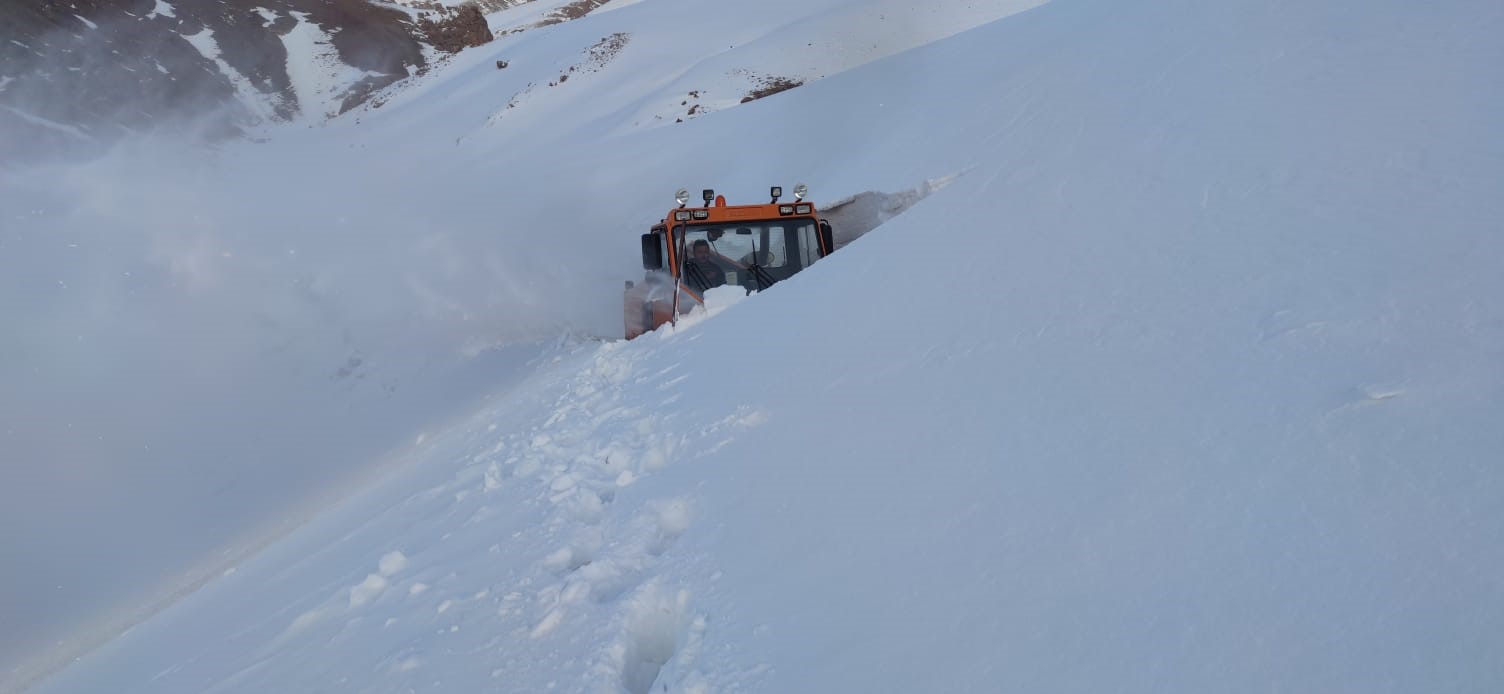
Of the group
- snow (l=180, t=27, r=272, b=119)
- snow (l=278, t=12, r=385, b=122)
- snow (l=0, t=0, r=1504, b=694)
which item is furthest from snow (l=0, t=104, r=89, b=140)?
snow (l=0, t=0, r=1504, b=694)

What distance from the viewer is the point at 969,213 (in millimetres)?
5773

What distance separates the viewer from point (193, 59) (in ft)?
146

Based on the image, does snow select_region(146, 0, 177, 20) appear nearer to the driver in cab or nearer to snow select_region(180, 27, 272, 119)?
snow select_region(180, 27, 272, 119)

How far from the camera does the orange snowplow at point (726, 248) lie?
9.66m

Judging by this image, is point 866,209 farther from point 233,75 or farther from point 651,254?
point 233,75

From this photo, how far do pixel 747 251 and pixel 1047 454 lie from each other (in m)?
6.80

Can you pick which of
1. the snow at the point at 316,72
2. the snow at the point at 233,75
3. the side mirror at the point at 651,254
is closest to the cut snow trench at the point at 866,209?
the side mirror at the point at 651,254

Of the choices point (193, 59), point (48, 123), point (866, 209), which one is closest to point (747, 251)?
point (866, 209)

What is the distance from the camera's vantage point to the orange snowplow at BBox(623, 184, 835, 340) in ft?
31.7

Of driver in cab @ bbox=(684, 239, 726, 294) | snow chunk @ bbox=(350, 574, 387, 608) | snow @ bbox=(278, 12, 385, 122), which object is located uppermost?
snow @ bbox=(278, 12, 385, 122)

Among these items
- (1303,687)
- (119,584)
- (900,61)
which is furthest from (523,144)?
(1303,687)

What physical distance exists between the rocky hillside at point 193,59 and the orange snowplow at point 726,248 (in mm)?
29483

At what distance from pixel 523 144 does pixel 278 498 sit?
1503 centimetres

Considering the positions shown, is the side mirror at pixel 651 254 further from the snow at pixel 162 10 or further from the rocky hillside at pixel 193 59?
the snow at pixel 162 10
